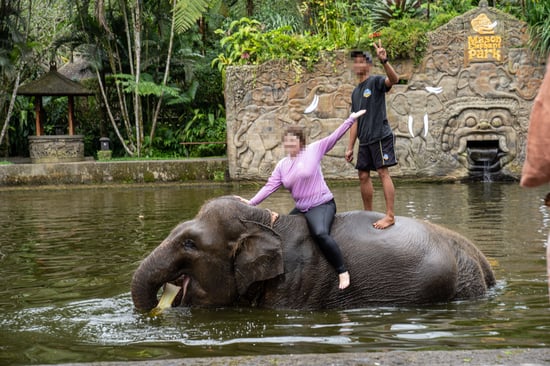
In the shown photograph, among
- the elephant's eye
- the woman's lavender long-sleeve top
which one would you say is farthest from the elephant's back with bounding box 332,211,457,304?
the elephant's eye

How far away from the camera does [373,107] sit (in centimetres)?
714

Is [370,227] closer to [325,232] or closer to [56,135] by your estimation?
[325,232]

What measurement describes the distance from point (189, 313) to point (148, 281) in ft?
1.26

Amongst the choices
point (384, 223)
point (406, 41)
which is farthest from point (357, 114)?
point (406, 41)

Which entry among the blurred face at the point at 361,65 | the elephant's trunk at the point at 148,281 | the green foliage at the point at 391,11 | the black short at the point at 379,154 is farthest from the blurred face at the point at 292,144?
the green foliage at the point at 391,11

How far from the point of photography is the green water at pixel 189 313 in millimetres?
4836

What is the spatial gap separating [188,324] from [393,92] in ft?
46.4

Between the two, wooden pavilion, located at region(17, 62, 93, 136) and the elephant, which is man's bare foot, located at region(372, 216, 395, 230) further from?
wooden pavilion, located at region(17, 62, 93, 136)

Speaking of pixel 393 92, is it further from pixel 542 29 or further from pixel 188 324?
pixel 188 324

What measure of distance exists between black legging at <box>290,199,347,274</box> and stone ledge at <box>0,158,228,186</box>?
13.6 meters

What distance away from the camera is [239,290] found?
601cm

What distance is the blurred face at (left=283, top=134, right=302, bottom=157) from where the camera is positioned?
6.33 metres

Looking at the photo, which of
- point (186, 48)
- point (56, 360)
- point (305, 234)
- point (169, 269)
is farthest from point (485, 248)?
point (186, 48)

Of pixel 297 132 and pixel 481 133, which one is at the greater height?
pixel 297 132
